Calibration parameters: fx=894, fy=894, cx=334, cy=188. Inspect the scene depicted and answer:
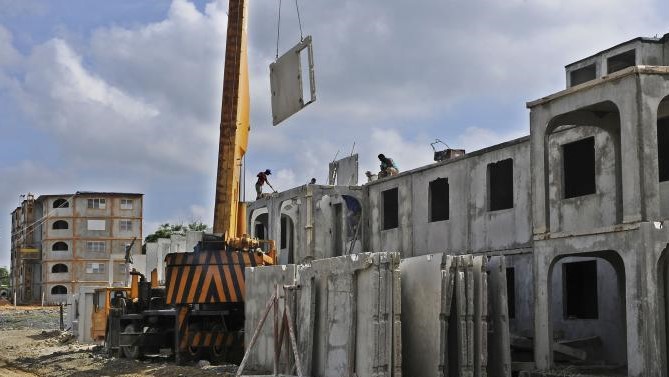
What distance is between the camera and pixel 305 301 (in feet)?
47.5

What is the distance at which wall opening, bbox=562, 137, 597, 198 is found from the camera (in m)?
16.9

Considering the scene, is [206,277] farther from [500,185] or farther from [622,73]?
[622,73]

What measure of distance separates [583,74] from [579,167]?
3.96m

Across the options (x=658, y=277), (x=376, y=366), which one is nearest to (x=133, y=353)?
(x=376, y=366)

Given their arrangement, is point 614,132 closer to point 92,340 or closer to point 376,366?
point 376,366

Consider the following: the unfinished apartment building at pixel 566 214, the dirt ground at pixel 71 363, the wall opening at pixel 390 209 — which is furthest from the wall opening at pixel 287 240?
the dirt ground at pixel 71 363

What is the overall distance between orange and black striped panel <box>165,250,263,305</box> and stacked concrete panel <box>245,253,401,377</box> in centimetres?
307

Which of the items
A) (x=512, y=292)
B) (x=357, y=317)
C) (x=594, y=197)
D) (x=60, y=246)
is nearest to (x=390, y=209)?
(x=512, y=292)

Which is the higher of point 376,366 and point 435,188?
point 435,188

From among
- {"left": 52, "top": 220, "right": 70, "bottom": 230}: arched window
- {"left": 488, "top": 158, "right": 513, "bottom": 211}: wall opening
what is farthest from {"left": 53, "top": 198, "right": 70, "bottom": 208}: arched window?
{"left": 488, "top": 158, "right": 513, "bottom": 211}: wall opening

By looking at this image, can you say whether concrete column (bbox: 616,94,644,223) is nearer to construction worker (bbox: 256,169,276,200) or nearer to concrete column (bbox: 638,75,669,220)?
concrete column (bbox: 638,75,669,220)

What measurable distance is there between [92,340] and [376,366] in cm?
1614

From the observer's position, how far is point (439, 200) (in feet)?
72.4

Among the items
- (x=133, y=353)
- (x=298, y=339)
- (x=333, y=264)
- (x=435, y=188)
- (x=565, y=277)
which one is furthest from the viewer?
(x=435, y=188)
